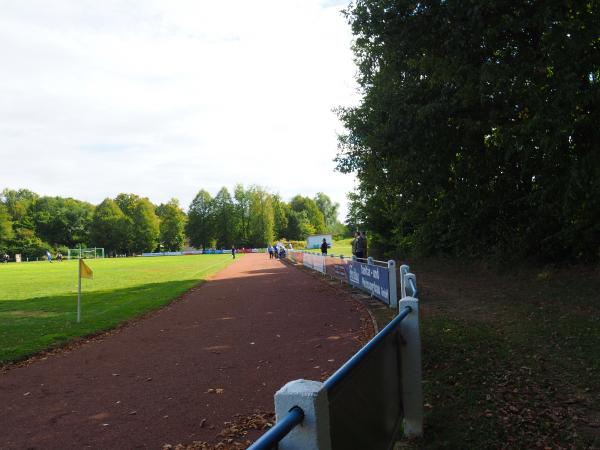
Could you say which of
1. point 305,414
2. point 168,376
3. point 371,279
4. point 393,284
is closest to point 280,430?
point 305,414

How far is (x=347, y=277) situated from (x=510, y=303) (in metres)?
8.01

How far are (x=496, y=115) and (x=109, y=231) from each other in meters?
110

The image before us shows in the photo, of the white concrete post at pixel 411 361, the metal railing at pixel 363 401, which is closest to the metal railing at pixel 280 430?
the metal railing at pixel 363 401

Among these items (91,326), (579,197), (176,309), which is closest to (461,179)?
(579,197)

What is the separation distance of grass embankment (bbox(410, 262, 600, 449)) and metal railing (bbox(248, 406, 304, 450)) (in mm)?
2816

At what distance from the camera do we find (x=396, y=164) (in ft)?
48.1

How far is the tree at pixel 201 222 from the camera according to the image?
11944 cm

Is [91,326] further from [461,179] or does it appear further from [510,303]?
[461,179]

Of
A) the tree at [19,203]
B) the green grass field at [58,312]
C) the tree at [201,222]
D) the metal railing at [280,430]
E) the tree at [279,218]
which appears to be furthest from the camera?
the tree at [279,218]

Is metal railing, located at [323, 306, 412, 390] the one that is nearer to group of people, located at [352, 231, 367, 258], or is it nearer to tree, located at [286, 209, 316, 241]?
group of people, located at [352, 231, 367, 258]

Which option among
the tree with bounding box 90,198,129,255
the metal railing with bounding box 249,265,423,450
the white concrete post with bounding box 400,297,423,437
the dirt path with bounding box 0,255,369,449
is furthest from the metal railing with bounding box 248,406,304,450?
the tree with bounding box 90,198,129,255

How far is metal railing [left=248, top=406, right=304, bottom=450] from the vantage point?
1.49 meters

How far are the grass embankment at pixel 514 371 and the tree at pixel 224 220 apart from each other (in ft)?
359

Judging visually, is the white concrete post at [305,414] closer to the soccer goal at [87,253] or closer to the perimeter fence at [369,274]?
the perimeter fence at [369,274]
